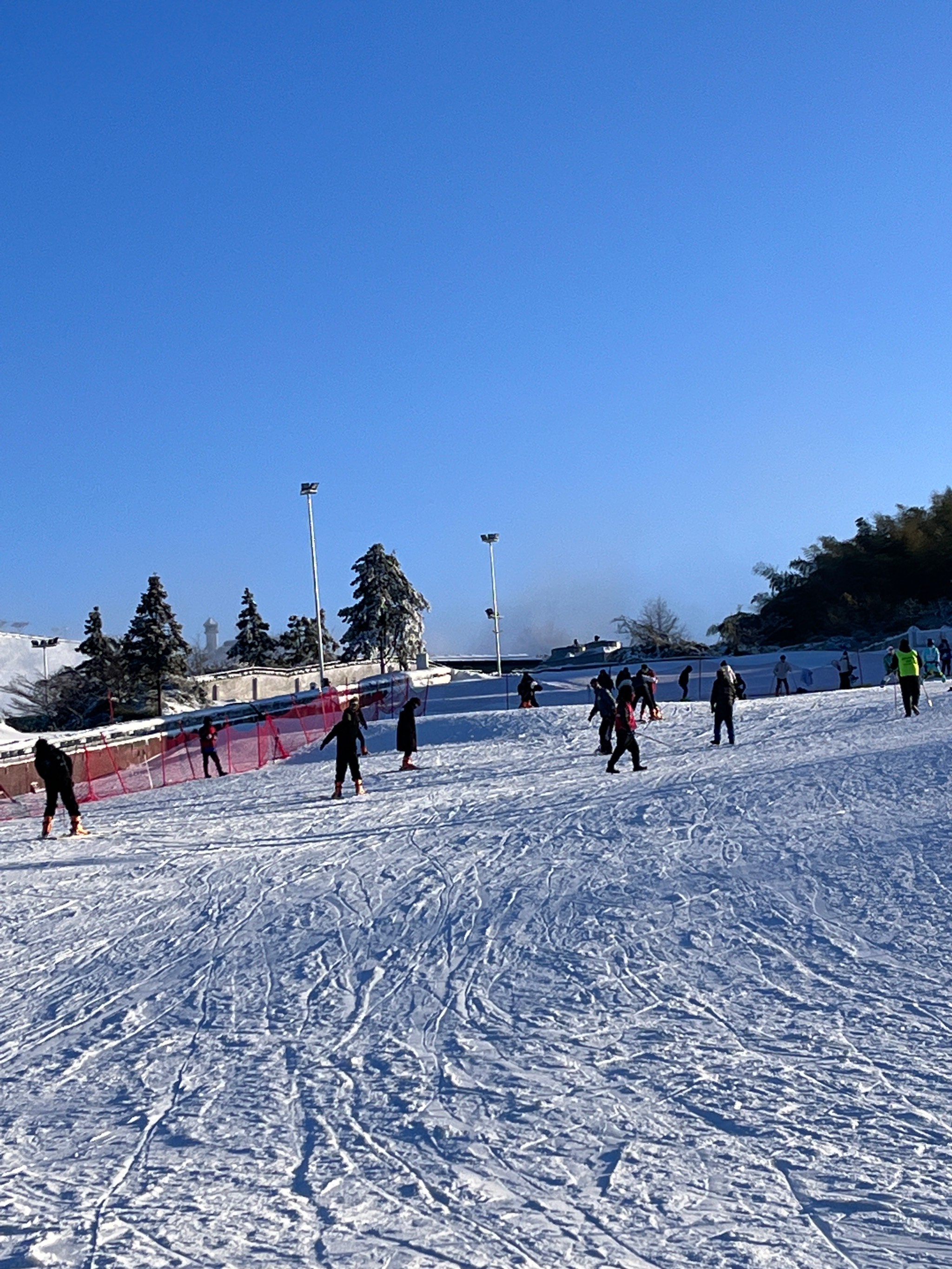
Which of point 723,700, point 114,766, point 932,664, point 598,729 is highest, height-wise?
point 723,700

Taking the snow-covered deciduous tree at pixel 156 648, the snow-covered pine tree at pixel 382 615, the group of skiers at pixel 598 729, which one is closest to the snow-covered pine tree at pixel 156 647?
the snow-covered deciduous tree at pixel 156 648

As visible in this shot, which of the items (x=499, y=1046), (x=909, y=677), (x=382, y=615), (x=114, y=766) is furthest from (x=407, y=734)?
(x=382, y=615)

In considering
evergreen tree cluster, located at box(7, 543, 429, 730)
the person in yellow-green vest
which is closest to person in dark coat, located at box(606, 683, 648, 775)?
the person in yellow-green vest

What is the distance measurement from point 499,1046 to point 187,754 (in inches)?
886

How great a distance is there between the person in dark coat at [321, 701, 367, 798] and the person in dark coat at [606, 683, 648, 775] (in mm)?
4035

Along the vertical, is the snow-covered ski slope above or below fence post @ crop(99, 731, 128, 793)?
below

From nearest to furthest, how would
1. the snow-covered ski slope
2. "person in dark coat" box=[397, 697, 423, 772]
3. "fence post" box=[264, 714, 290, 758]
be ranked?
the snow-covered ski slope → "person in dark coat" box=[397, 697, 423, 772] → "fence post" box=[264, 714, 290, 758]

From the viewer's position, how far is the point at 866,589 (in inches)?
2781

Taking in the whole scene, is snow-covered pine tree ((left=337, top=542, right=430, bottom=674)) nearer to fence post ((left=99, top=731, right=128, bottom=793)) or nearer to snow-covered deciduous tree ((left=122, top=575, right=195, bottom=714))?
snow-covered deciduous tree ((left=122, top=575, right=195, bottom=714))

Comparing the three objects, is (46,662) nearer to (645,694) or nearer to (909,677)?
(645,694)

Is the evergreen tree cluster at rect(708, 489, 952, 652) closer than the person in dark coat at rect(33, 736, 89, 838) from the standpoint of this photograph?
No

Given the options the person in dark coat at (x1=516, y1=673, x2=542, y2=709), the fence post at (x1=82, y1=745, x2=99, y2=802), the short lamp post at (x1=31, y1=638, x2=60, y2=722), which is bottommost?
the fence post at (x1=82, y1=745, x2=99, y2=802)

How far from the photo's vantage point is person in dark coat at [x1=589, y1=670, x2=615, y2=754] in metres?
22.1

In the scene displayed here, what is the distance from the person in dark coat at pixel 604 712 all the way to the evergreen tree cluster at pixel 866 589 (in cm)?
3959
